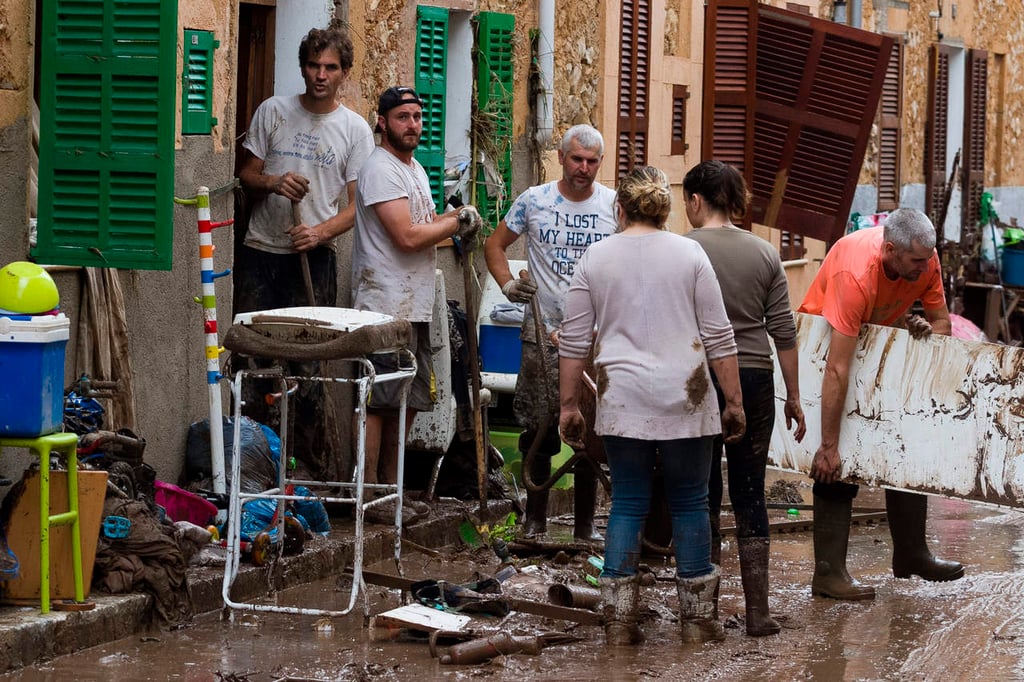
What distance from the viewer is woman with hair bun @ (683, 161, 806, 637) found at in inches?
293

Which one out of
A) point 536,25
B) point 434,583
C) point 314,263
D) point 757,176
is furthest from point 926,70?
point 434,583

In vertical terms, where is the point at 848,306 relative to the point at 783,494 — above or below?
above

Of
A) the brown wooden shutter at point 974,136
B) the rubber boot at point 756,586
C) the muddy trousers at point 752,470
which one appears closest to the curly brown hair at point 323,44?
the muddy trousers at point 752,470

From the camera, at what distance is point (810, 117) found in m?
15.7

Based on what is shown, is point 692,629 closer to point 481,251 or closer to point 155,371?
point 155,371

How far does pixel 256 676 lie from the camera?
6.41m

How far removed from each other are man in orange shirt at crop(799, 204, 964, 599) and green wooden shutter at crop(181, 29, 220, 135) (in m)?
2.97

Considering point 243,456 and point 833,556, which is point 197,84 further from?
point 833,556

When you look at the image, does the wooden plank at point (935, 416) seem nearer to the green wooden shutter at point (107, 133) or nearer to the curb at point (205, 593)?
the curb at point (205, 593)

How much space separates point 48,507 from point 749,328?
9.09 feet

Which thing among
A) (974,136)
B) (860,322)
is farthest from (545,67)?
(974,136)

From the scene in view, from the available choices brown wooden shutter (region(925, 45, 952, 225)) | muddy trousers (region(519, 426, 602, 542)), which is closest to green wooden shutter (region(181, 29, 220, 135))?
muddy trousers (region(519, 426, 602, 542))

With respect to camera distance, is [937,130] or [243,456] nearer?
[243,456]

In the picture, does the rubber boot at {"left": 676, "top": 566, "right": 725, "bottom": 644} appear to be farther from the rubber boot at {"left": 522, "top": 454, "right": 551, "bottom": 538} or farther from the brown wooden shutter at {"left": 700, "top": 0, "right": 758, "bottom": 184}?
the brown wooden shutter at {"left": 700, "top": 0, "right": 758, "bottom": 184}
